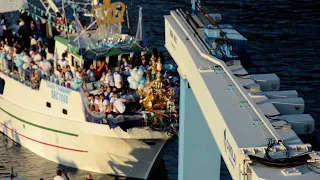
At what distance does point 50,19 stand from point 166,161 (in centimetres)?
634

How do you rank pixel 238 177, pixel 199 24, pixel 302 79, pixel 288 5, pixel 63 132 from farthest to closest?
pixel 288 5 → pixel 302 79 → pixel 63 132 → pixel 199 24 → pixel 238 177

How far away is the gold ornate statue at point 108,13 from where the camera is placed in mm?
28375

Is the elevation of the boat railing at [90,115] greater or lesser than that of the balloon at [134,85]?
lesser

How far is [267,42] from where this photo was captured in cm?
4206

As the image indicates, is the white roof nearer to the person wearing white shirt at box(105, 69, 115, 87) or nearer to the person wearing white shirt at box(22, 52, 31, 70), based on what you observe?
the person wearing white shirt at box(22, 52, 31, 70)

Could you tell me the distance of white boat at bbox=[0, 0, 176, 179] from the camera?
92.0 feet

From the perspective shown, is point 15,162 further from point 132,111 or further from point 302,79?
point 302,79

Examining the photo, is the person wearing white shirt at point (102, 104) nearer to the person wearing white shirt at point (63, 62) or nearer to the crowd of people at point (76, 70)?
the crowd of people at point (76, 70)

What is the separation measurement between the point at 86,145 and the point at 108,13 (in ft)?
13.4

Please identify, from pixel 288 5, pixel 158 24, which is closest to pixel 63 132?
pixel 158 24

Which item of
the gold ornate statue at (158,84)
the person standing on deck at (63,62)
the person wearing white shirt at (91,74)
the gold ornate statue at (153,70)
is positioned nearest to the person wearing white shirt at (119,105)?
the gold ornate statue at (158,84)

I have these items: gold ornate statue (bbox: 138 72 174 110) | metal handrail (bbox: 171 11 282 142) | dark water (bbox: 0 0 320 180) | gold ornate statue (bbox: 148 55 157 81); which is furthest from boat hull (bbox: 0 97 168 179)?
metal handrail (bbox: 171 11 282 142)

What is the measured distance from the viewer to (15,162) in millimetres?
30703

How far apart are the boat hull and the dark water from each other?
1.40ft
